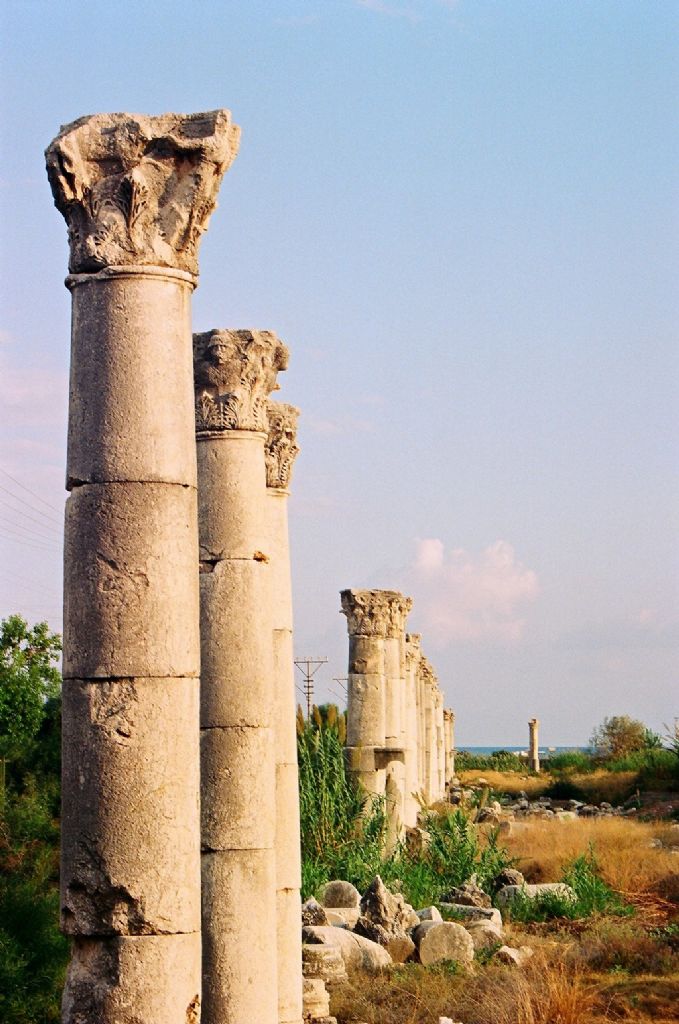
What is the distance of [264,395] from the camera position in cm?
1174

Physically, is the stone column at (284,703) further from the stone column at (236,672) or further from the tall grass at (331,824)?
the tall grass at (331,824)

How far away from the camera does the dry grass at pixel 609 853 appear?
21.8 metres

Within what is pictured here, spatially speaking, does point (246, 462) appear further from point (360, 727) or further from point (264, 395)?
point (360, 727)

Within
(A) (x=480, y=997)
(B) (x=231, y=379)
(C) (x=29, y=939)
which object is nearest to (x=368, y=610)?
(A) (x=480, y=997)

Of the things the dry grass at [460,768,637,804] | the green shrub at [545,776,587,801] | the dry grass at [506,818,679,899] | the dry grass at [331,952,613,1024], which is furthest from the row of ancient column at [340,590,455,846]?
the green shrub at [545,776,587,801]

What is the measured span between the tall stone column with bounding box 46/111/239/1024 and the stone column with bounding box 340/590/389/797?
18.8m

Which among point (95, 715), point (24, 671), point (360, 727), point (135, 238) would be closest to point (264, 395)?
point (135, 238)

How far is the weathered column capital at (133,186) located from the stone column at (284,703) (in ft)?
→ 15.0

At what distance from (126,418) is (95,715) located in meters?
1.50

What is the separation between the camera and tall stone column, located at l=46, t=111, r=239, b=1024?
24.4ft

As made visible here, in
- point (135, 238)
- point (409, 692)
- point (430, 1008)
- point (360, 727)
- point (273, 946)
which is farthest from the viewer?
point (409, 692)

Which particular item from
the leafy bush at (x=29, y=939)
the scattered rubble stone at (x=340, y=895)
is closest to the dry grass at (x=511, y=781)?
the scattered rubble stone at (x=340, y=895)

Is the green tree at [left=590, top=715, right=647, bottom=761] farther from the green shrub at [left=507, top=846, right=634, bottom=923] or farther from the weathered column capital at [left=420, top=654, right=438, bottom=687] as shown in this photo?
the green shrub at [left=507, top=846, right=634, bottom=923]

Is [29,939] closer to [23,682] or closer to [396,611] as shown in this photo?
[23,682]
